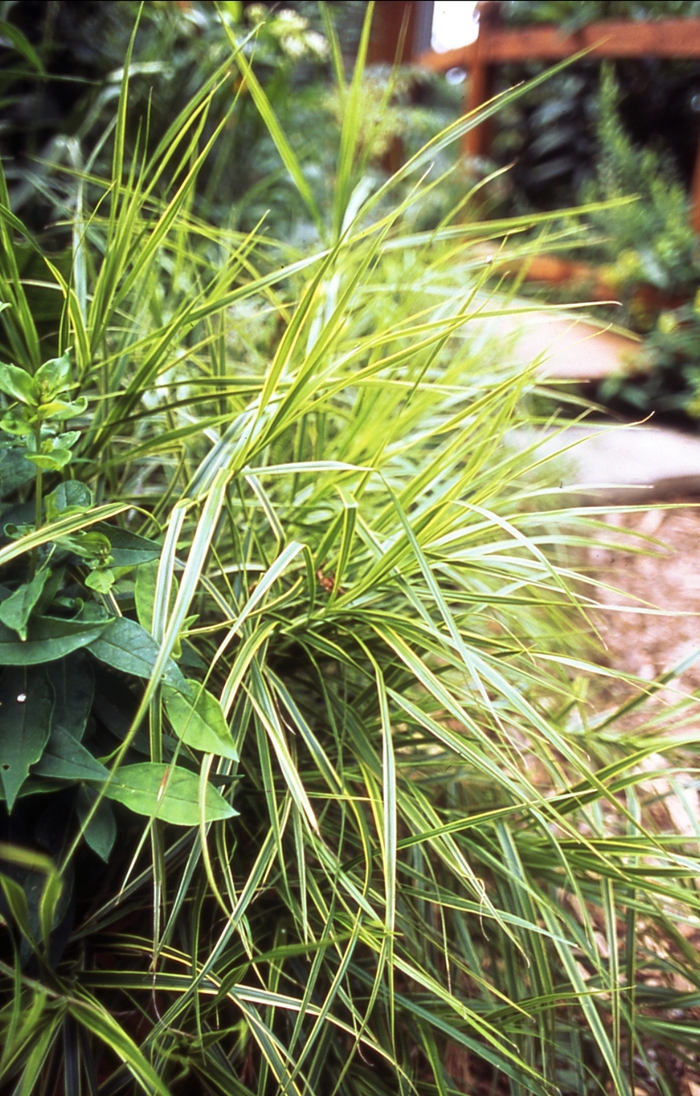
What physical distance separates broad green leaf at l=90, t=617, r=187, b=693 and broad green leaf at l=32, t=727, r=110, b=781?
0.22 ft

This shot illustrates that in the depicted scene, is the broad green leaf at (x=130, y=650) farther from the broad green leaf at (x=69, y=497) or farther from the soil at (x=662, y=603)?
the soil at (x=662, y=603)

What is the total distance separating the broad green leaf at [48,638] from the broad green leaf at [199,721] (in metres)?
0.08

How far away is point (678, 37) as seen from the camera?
1988mm

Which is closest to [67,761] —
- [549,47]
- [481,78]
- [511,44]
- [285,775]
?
[285,775]

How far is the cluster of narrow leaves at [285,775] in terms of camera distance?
22.1 inches

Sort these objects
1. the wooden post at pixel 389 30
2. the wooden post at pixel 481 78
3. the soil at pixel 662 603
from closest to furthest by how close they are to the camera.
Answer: the soil at pixel 662 603
the wooden post at pixel 389 30
the wooden post at pixel 481 78

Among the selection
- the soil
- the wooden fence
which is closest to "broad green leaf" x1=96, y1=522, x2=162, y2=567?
the soil

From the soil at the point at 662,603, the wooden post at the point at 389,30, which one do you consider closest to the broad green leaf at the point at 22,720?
the soil at the point at 662,603

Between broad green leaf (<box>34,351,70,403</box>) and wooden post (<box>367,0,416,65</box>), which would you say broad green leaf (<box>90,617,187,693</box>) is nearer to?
broad green leaf (<box>34,351,70,403</box>)

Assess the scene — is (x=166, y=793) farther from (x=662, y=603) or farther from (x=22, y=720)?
(x=662, y=603)

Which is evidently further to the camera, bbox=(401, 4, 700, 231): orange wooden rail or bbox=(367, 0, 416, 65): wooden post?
Answer: bbox=(367, 0, 416, 65): wooden post

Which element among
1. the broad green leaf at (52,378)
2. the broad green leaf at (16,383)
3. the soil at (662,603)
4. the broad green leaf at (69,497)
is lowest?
the broad green leaf at (69,497)

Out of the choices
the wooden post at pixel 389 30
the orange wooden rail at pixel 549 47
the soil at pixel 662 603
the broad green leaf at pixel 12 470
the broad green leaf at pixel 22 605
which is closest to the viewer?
the broad green leaf at pixel 22 605

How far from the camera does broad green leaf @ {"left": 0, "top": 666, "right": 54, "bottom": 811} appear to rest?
1.74ft
